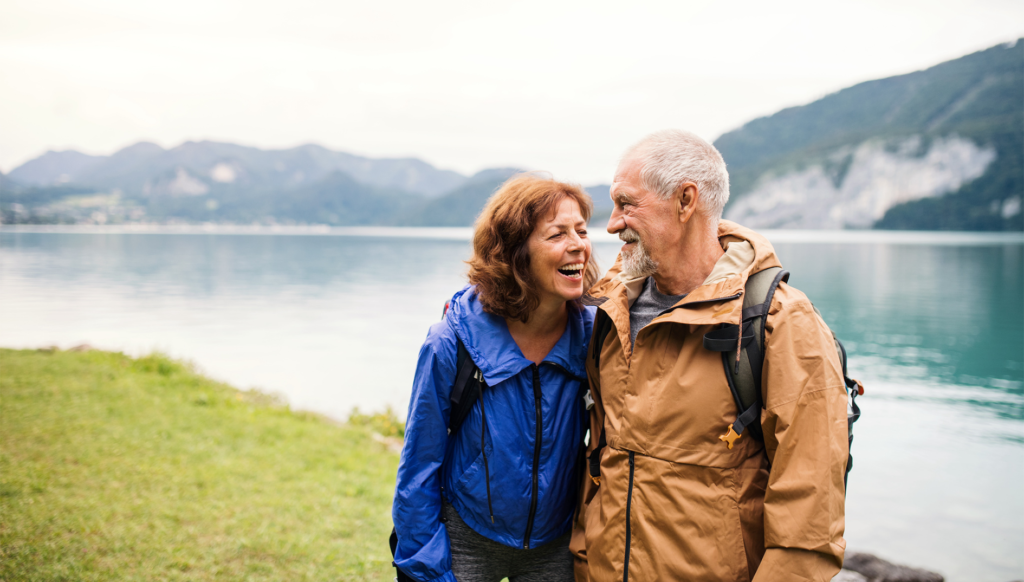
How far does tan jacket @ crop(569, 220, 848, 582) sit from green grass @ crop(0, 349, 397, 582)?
3.68m

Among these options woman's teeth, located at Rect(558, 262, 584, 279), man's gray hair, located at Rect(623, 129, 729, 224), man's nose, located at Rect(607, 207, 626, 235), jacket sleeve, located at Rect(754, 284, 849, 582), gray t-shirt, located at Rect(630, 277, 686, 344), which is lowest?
jacket sleeve, located at Rect(754, 284, 849, 582)

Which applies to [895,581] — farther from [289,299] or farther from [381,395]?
[289,299]

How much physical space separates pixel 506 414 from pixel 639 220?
3.50 feet

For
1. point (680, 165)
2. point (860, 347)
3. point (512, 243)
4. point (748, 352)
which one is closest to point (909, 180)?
point (860, 347)

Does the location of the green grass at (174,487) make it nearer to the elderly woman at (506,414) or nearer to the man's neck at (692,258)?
the elderly woman at (506,414)

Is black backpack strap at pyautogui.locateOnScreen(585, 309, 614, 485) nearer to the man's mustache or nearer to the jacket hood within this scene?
the jacket hood

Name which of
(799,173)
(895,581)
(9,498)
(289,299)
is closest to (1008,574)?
(895,581)

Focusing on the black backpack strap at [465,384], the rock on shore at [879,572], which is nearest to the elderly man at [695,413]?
the black backpack strap at [465,384]

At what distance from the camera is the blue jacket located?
275 cm

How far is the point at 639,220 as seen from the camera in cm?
265

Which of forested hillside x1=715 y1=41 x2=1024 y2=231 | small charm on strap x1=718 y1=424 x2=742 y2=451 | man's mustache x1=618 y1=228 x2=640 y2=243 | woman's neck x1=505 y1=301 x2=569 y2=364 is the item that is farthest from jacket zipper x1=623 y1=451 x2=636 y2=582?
forested hillside x1=715 y1=41 x2=1024 y2=231

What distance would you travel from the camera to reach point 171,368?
42.1ft

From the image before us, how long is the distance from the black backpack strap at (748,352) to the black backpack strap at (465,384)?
1.04 m

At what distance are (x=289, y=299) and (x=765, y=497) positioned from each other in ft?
126
